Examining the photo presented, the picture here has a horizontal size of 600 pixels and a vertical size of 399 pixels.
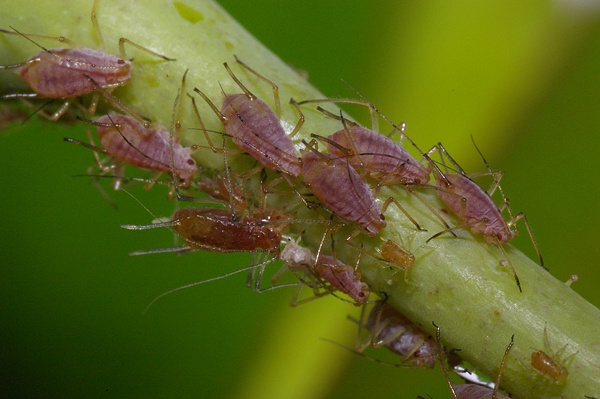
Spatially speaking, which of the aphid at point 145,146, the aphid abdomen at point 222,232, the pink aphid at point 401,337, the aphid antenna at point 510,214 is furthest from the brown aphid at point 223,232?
the aphid antenna at point 510,214

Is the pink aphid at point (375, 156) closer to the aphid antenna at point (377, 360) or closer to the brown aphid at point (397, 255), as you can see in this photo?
the brown aphid at point (397, 255)

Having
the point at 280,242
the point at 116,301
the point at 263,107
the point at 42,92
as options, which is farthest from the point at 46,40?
the point at 116,301

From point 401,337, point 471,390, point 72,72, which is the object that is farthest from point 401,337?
point 72,72

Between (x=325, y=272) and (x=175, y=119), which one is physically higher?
(x=175, y=119)

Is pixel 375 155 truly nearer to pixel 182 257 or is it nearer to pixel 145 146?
pixel 145 146

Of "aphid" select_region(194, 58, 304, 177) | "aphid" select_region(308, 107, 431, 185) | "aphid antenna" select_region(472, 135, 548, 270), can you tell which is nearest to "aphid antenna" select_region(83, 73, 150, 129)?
"aphid" select_region(194, 58, 304, 177)

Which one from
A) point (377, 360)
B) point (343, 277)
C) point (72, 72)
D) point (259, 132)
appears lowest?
point (377, 360)

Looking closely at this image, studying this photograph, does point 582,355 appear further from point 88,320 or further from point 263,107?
point 88,320
